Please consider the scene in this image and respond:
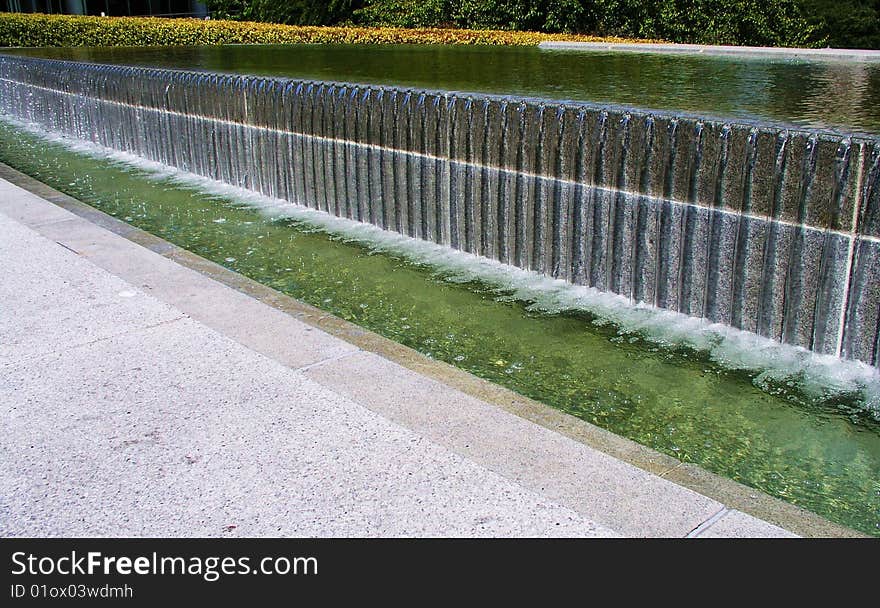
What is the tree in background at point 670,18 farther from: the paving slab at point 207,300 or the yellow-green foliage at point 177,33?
the paving slab at point 207,300

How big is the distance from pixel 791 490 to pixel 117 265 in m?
4.38

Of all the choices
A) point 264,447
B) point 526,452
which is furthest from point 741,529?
point 264,447

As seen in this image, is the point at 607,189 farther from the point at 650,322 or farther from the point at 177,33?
the point at 177,33

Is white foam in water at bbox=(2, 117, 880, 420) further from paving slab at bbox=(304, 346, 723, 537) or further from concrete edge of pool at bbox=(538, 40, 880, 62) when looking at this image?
concrete edge of pool at bbox=(538, 40, 880, 62)

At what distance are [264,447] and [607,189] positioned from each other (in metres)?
3.31

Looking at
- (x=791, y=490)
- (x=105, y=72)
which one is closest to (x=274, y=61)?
(x=105, y=72)

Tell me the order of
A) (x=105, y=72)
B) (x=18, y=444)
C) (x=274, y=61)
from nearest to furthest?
1. (x=18, y=444)
2. (x=105, y=72)
3. (x=274, y=61)

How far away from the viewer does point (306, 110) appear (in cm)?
852

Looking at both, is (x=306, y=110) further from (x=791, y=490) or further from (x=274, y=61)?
(x=274, y=61)

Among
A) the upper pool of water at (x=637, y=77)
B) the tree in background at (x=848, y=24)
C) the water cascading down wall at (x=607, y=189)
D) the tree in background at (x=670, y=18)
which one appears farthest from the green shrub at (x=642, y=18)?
the water cascading down wall at (x=607, y=189)

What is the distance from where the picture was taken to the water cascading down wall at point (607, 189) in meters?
4.95

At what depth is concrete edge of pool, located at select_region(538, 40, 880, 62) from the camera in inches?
591

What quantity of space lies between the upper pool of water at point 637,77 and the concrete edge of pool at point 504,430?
3955 millimetres

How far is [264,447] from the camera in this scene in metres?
3.61
